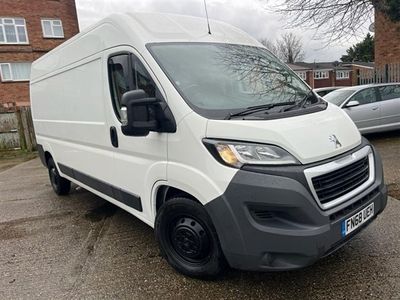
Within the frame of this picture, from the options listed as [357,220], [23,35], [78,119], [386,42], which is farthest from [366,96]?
[23,35]

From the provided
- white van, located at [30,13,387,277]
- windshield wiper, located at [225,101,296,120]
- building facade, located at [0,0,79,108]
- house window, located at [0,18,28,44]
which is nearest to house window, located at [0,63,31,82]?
building facade, located at [0,0,79,108]

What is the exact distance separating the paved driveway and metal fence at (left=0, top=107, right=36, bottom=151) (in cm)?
887

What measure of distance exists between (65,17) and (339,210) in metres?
24.5

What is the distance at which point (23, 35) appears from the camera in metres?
21.8

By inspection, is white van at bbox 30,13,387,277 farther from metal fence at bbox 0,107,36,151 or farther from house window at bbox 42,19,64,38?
house window at bbox 42,19,64,38

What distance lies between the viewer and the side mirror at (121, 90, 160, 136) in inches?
104

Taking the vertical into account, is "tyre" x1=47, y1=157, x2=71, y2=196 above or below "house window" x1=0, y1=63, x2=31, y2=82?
below

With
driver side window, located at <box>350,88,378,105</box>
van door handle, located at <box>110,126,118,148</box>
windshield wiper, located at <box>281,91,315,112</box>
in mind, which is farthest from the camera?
driver side window, located at <box>350,88,378,105</box>

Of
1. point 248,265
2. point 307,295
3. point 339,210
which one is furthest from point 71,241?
point 339,210

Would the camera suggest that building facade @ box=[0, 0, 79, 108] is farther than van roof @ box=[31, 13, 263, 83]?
Yes

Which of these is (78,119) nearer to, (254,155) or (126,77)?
(126,77)

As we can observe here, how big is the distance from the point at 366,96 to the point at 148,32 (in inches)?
292

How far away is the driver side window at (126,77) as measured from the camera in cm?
299

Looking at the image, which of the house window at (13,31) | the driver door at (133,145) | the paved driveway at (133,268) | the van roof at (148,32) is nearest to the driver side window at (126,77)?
the driver door at (133,145)
